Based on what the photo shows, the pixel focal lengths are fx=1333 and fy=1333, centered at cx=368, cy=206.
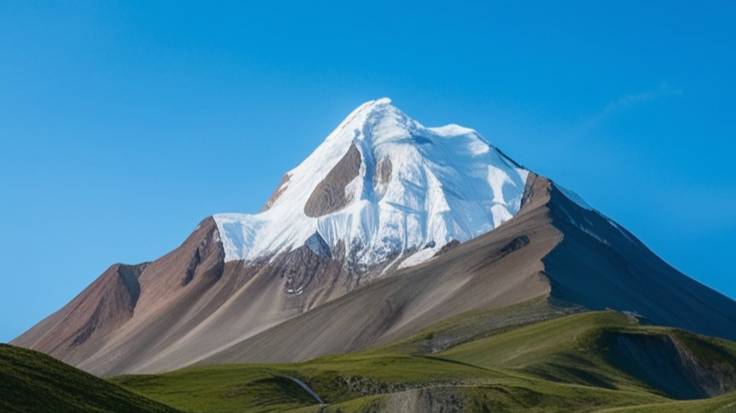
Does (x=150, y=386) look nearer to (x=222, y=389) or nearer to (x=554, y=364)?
(x=222, y=389)

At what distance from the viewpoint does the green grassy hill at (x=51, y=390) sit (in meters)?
62.7

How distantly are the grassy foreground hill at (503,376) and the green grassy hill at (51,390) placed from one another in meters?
41.2

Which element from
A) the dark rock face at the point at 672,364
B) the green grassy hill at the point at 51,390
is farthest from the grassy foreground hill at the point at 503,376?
the green grassy hill at the point at 51,390

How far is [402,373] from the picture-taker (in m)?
140

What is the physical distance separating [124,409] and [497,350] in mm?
103267

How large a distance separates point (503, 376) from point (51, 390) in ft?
249

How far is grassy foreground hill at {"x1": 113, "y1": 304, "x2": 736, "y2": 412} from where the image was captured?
378 ft

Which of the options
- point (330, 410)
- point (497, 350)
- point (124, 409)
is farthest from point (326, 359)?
point (124, 409)

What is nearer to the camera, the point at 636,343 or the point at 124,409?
the point at 124,409

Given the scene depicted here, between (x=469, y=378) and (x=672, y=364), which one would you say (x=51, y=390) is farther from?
(x=672, y=364)

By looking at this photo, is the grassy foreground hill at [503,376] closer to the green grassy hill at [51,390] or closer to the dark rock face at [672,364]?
the dark rock face at [672,364]

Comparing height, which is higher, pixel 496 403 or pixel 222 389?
pixel 222 389

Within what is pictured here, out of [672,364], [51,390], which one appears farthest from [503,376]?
[51,390]

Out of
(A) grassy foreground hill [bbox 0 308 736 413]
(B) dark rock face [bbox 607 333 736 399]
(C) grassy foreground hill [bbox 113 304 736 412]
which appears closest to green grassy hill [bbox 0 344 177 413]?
(A) grassy foreground hill [bbox 0 308 736 413]
